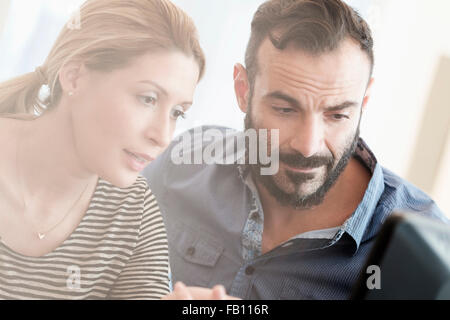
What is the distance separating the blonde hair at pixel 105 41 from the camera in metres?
0.98

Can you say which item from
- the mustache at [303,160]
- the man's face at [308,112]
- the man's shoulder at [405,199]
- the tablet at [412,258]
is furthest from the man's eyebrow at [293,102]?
the tablet at [412,258]

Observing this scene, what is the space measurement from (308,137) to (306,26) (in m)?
0.23

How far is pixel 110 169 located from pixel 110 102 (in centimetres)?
14

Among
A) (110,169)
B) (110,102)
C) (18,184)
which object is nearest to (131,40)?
(110,102)

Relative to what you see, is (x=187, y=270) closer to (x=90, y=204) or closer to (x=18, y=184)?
(x=90, y=204)

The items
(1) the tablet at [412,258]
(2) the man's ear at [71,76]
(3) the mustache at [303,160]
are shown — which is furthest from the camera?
(3) the mustache at [303,160]

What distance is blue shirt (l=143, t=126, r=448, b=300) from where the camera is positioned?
1062mm

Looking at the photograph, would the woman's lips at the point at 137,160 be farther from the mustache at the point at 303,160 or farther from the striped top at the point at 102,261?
the mustache at the point at 303,160

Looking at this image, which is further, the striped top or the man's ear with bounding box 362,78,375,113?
the man's ear with bounding box 362,78,375,113

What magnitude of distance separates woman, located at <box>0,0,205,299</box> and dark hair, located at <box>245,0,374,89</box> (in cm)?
15

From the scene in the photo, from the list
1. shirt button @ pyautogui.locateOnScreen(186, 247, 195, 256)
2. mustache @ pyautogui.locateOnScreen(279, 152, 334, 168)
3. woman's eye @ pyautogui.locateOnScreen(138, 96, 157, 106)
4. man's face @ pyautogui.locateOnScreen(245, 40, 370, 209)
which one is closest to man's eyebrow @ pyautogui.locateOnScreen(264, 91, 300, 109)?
man's face @ pyautogui.locateOnScreen(245, 40, 370, 209)

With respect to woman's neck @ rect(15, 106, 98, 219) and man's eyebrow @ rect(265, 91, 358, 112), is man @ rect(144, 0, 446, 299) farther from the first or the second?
woman's neck @ rect(15, 106, 98, 219)

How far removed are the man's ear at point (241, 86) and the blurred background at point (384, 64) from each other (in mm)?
13

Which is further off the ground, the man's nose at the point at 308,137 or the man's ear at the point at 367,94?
the man's ear at the point at 367,94
